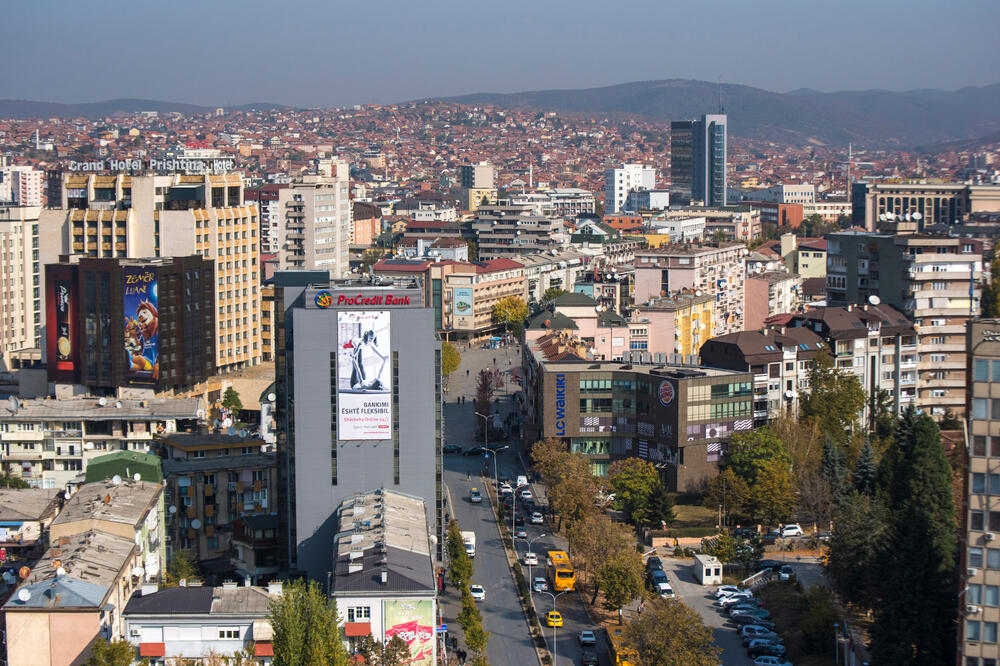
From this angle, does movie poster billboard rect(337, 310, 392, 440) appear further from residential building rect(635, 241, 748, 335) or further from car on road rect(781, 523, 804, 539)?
residential building rect(635, 241, 748, 335)

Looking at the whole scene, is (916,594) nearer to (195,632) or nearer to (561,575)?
(561,575)

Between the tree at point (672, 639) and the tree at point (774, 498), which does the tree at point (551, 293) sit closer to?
the tree at point (774, 498)

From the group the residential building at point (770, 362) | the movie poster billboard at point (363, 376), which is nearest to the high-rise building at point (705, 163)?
the residential building at point (770, 362)

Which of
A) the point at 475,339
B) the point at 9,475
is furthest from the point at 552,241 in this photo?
the point at 9,475

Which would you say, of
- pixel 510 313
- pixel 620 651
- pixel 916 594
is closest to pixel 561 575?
pixel 620 651

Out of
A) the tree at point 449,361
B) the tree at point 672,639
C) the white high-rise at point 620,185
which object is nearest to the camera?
the tree at point 672,639

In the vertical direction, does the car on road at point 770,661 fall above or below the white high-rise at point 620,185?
below
